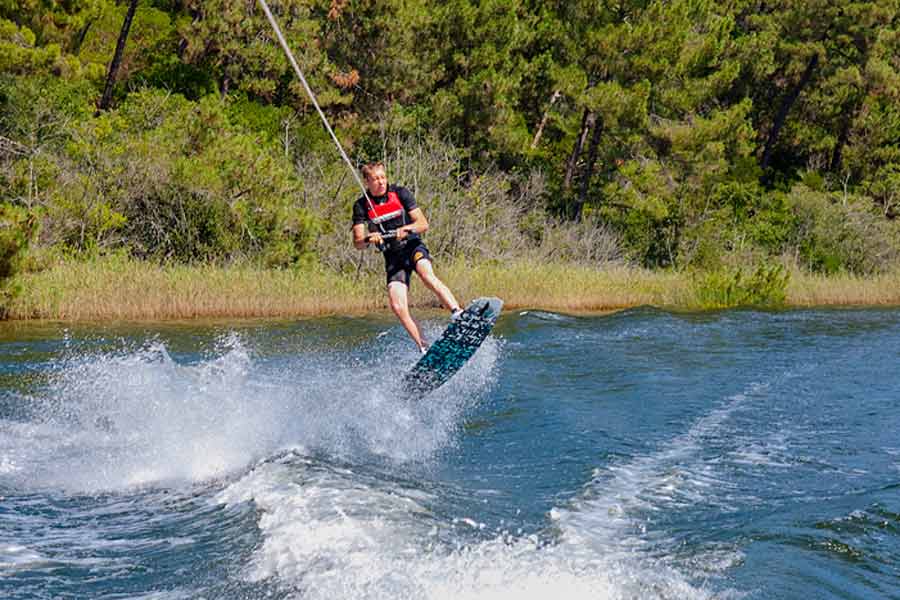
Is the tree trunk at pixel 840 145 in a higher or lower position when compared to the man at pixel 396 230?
lower

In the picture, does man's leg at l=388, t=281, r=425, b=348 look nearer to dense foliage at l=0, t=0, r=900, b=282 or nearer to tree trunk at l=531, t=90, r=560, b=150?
dense foliage at l=0, t=0, r=900, b=282

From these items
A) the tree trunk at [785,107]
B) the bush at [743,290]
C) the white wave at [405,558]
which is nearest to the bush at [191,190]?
the bush at [743,290]

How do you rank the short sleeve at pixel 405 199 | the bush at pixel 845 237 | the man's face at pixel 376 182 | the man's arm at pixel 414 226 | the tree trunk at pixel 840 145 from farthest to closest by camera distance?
the tree trunk at pixel 840 145, the bush at pixel 845 237, the short sleeve at pixel 405 199, the man's face at pixel 376 182, the man's arm at pixel 414 226

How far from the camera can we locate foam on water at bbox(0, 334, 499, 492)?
24.7 feet

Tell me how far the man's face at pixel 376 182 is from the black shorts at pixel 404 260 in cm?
53

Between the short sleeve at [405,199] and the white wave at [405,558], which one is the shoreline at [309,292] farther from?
the white wave at [405,558]

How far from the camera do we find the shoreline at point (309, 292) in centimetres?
1669

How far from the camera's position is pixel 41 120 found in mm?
21594

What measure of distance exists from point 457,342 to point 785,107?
32.2 meters

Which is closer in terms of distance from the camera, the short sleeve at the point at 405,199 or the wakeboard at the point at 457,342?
the wakeboard at the point at 457,342

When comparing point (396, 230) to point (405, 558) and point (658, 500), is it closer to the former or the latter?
point (658, 500)

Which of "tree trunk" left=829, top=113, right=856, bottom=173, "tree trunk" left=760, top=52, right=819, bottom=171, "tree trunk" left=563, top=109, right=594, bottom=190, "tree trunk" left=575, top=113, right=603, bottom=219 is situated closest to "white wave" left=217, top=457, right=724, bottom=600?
"tree trunk" left=575, top=113, right=603, bottom=219

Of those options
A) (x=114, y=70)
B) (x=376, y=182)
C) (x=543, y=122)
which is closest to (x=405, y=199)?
(x=376, y=182)

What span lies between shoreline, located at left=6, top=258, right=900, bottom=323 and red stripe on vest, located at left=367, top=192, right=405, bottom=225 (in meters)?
7.78
